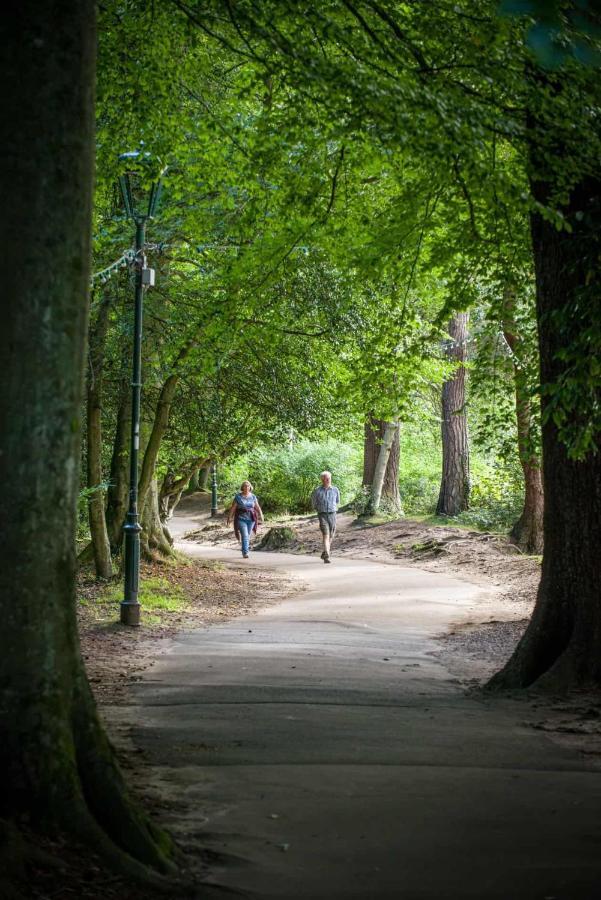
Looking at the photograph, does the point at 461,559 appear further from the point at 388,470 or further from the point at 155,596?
the point at 388,470

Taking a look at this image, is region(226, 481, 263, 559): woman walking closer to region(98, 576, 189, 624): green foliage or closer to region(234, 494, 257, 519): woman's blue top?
region(234, 494, 257, 519): woman's blue top

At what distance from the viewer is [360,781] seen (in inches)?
225

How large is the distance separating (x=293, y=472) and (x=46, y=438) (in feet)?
123

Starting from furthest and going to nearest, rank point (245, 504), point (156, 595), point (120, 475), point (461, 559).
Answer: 1. point (245, 504)
2. point (461, 559)
3. point (120, 475)
4. point (156, 595)

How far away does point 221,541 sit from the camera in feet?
110

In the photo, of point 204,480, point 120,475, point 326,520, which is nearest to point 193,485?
point 204,480

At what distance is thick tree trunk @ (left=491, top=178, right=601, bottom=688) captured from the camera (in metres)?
8.64

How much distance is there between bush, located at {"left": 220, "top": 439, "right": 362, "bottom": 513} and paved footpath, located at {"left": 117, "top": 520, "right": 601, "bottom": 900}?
30.2m

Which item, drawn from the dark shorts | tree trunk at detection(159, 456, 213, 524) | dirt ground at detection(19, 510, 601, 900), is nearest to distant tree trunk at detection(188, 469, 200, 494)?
dirt ground at detection(19, 510, 601, 900)

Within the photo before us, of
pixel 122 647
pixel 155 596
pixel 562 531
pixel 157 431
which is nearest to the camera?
pixel 562 531

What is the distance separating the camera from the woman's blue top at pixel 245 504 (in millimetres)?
26609

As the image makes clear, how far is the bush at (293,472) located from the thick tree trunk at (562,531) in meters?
31.6

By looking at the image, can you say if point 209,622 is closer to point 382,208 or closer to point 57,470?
point 382,208

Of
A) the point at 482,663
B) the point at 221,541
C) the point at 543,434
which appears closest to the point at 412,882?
the point at 543,434
